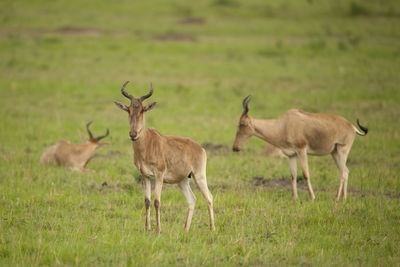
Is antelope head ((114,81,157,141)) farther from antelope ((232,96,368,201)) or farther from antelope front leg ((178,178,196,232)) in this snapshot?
antelope ((232,96,368,201))

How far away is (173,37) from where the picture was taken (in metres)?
30.9

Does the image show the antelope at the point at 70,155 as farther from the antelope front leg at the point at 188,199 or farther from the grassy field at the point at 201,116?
the antelope front leg at the point at 188,199

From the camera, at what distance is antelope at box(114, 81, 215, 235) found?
313 inches

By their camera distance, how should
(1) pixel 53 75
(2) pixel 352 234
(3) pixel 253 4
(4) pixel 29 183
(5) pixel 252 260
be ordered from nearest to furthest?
(5) pixel 252 260
(2) pixel 352 234
(4) pixel 29 183
(1) pixel 53 75
(3) pixel 253 4

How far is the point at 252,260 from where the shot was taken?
6996mm

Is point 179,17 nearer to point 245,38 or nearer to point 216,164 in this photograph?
point 245,38

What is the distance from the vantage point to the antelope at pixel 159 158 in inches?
313

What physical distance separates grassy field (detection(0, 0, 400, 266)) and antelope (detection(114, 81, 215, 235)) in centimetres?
57

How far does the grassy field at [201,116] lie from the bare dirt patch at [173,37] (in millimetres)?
111

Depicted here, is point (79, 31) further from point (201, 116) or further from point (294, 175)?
point (294, 175)

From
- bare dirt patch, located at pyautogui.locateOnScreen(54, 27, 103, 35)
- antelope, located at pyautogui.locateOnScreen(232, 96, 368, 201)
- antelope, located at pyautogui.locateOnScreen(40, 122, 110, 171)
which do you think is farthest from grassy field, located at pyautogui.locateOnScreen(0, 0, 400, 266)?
antelope, located at pyautogui.locateOnScreen(232, 96, 368, 201)

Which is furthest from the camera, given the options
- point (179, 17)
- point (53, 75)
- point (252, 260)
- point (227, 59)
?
point (179, 17)

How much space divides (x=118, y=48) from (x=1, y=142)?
14.5 m

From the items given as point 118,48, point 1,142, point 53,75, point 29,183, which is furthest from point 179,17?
point 29,183
